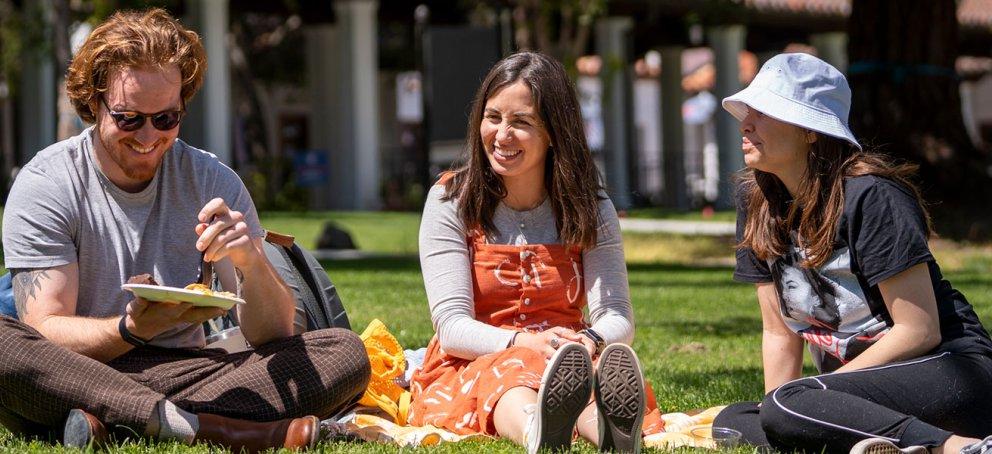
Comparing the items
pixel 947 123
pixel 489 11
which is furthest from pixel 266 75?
pixel 947 123

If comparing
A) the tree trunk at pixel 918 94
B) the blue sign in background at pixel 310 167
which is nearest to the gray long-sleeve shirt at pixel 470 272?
the tree trunk at pixel 918 94

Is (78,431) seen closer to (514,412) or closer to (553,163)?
(514,412)

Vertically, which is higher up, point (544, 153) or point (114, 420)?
point (544, 153)

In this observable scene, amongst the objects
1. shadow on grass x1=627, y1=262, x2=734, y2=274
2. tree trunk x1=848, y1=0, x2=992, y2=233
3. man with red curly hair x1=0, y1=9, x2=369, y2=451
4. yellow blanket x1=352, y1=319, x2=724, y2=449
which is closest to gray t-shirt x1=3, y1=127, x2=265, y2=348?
man with red curly hair x1=0, y1=9, x2=369, y2=451

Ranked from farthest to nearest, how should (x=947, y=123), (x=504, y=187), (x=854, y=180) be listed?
(x=947, y=123), (x=504, y=187), (x=854, y=180)

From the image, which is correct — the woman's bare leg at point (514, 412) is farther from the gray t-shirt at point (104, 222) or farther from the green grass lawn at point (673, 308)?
the gray t-shirt at point (104, 222)

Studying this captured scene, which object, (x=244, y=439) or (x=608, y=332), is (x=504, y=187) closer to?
(x=608, y=332)

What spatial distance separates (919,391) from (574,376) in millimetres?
996

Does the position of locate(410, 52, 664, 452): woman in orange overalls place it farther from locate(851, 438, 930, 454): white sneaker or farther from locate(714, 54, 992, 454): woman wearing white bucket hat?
locate(851, 438, 930, 454): white sneaker

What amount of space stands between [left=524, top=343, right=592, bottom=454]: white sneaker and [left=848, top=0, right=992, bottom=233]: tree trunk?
12030 millimetres

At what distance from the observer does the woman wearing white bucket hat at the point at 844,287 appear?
3975 millimetres

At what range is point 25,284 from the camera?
13.6 feet

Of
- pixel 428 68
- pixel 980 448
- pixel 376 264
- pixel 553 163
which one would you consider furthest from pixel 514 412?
pixel 428 68

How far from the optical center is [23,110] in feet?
78.4
